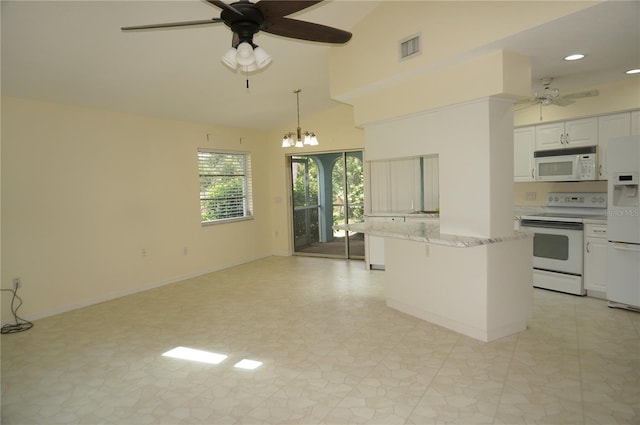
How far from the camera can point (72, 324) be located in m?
4.09

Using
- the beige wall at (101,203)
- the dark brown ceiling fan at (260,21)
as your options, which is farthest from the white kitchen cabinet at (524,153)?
the dark brown ceiling fan at (260,21)

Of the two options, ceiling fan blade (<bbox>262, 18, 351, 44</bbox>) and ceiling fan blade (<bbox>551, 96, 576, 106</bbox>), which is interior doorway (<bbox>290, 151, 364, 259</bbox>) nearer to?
ceiling fan blade (<bbox>551, 96, 576, 106</bbox>)

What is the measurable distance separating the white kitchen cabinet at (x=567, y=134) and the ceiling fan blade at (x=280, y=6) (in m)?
4.07

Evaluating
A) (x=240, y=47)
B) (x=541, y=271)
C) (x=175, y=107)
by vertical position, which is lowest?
(x=541, y=271)

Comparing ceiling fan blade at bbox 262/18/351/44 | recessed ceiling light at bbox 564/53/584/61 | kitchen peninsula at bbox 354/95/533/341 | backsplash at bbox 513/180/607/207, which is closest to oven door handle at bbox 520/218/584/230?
backsplash at bbox 513/180/607/207

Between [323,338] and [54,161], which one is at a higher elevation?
[54,161]

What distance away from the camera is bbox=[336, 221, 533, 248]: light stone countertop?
3.25 metres

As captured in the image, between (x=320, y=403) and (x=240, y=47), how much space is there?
2.26m

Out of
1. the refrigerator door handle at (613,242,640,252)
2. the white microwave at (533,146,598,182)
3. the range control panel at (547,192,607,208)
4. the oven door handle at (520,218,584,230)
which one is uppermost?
the white microwave at (533,146,598,182)

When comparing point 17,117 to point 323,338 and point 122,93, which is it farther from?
point 323,338

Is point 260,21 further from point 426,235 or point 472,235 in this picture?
point 472,235

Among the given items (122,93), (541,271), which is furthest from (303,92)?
(541,271)

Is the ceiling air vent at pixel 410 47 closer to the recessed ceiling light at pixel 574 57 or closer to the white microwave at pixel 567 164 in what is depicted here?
the recessed ceiling light at pixel 574 57

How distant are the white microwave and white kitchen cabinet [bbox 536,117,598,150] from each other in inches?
3.8
